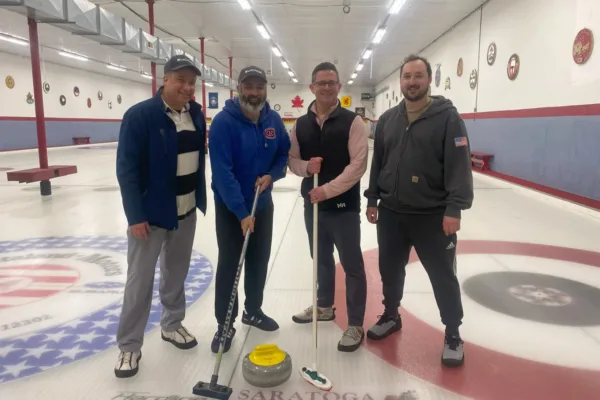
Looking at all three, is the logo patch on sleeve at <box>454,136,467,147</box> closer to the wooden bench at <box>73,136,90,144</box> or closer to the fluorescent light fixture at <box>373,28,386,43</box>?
the fluorescent light fixture at <box>373,28,386,43</box>

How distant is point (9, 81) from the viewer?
16828 mm

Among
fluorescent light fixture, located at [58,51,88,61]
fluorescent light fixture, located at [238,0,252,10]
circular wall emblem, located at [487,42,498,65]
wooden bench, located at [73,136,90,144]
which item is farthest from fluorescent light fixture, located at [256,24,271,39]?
wooden bench, located at [73,136,90,144]

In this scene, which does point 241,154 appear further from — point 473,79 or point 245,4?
point 473,79

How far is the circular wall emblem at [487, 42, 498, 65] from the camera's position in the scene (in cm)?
973

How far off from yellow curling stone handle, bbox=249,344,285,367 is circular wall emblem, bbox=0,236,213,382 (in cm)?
95

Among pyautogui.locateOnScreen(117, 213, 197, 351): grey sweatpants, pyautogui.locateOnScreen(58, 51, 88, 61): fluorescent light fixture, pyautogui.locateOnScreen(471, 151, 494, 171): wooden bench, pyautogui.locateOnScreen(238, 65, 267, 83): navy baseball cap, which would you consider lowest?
pyautogui.locateOnScreen(117, 213, 197, 351): grey sweatpants

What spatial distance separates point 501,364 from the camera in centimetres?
235

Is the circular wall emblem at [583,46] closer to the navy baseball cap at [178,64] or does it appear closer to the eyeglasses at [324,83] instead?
the eyeglasses at [324,83]

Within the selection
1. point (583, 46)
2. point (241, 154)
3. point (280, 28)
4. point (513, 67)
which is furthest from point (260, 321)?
point (280, 28)

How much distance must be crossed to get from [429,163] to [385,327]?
1074 mm

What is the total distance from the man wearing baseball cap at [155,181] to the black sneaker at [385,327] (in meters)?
1.25

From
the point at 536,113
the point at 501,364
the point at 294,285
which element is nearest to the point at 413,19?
the point at 536,113

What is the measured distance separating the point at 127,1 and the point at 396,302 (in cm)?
1031

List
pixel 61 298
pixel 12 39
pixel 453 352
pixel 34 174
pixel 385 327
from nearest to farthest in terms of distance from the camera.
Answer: pixel 453 352 → pixel 385 327 → pixel 61 298 → pixel 34 174 → pixel 12 39
